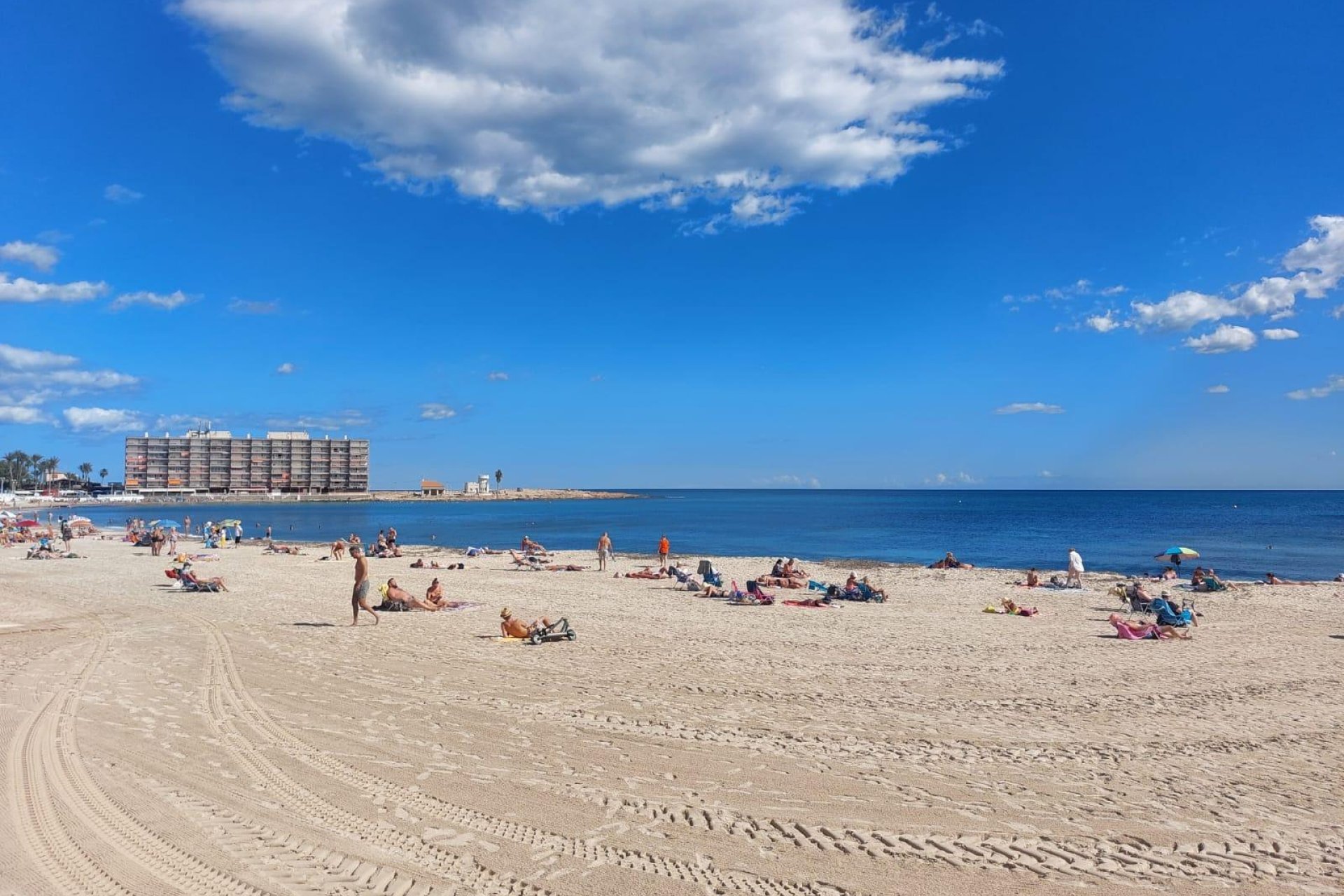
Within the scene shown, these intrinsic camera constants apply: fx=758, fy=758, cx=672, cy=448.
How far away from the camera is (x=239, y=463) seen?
521 feet

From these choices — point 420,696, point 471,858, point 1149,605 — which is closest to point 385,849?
point 471,858

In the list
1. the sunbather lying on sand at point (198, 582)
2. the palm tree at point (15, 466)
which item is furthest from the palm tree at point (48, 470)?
the sunbather lying on sand at point (198, 582)

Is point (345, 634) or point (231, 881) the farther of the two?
point (345, 634)

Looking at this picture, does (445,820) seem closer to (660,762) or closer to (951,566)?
(660,762)

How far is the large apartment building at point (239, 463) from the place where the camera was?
510 feet

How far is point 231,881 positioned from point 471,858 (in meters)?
1.37

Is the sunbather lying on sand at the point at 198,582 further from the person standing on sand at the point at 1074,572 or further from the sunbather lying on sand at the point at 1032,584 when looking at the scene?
the person standing on sand at the point at 1074,572

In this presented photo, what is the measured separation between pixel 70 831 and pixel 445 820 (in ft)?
8.06

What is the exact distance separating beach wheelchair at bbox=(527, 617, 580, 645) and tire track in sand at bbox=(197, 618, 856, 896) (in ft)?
16.6

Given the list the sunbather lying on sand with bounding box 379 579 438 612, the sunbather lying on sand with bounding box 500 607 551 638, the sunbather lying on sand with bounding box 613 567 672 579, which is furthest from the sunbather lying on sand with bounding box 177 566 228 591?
the sunbather lying on sand with bounding box 613 567 672 579

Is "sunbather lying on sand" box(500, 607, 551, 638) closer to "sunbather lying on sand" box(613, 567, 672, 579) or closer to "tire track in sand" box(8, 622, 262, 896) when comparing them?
"tire track in sand" box(8, 622, 262, 896)

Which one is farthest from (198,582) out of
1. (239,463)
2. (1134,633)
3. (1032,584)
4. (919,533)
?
(239,463)

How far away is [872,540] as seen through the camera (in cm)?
4678

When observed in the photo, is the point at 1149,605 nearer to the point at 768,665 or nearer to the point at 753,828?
the point at 768,665
